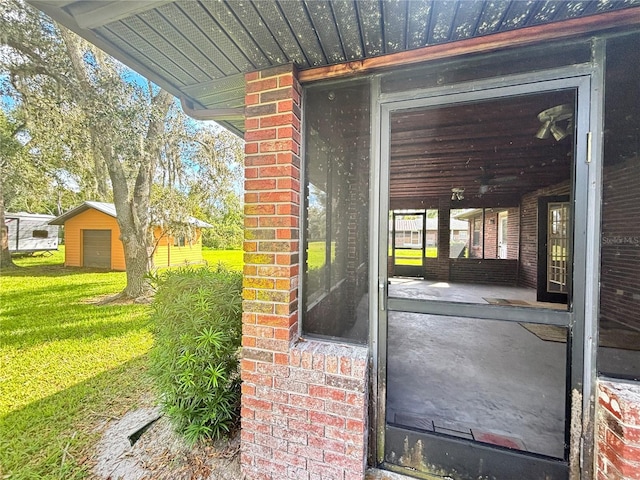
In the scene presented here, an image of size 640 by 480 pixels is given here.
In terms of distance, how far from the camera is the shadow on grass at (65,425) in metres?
2.01

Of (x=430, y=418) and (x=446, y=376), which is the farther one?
(x=446, y=376)

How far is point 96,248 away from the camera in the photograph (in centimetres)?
1272

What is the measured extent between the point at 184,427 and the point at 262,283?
50.5 inches

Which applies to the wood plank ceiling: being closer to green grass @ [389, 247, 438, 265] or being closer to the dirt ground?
the dirt ground

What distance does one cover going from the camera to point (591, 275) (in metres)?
1.32

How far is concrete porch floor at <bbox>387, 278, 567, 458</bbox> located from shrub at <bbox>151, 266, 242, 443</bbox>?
118 cm

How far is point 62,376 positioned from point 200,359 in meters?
3.05

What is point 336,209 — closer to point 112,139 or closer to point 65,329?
point 112,139

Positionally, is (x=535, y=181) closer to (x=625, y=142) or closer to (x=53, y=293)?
(x=625, y=142)

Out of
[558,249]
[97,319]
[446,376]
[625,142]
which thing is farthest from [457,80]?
[97,319]

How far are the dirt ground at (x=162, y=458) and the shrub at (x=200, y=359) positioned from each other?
12 centimetres

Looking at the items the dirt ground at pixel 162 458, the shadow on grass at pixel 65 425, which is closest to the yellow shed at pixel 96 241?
the shadow on grass at pixel 65 425

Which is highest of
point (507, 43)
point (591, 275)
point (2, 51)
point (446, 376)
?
point (2, 51)

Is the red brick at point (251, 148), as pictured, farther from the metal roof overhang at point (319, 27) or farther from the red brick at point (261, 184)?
the metal roof overhang at point (319, 27)
